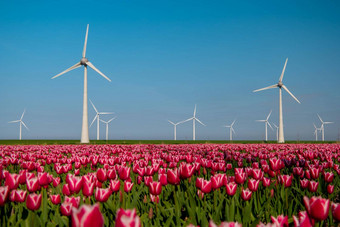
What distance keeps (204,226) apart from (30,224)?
2.08 metres

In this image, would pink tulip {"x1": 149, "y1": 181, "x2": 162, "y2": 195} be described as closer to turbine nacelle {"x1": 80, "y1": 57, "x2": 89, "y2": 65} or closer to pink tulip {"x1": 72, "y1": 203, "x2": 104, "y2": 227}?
pink tulip {"x1": 72, "y1": 203, "x2": 104, "y2": 227}

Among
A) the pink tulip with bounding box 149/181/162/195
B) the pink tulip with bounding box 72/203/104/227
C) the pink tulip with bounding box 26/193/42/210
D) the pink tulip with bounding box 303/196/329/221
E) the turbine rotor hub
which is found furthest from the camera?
the turbine rotor hub

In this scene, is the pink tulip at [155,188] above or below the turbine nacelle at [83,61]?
below

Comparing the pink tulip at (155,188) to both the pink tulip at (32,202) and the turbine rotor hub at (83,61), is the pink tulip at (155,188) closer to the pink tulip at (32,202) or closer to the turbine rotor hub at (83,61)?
the pink tulip at (32,202)

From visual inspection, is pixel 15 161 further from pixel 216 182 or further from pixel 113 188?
pixel 216 182

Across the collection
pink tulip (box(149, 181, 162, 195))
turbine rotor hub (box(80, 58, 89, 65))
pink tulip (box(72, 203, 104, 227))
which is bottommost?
pink tulip (box(149, 181, 162, 195))

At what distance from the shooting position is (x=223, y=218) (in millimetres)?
4113

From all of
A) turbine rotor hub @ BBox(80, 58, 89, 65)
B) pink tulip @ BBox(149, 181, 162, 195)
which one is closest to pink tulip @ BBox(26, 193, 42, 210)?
pink tulip @ BBox(149, 181, 162, 195)

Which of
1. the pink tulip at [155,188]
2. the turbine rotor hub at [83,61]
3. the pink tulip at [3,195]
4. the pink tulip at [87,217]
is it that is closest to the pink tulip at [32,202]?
the pink tulip at [3,195]

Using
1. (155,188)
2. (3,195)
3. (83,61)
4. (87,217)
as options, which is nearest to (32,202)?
(3,195)

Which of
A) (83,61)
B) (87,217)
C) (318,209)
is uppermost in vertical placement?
(83,61)

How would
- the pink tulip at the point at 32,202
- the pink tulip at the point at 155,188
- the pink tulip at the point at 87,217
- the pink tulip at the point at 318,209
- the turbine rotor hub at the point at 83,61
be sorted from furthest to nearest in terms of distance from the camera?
the turbine rotor hub at the point at 83,61, the pink tulip at the point at 155,188, the pink tulip at the point at 32,202, the pink tulip at the point at 318,209, the pink tulip at the point at 87,217

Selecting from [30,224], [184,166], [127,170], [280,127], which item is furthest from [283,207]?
[280,127]

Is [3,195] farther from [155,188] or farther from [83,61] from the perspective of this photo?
[83,61]
